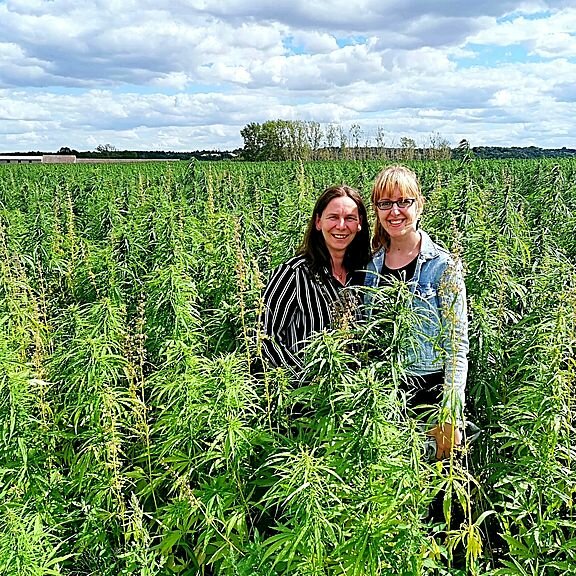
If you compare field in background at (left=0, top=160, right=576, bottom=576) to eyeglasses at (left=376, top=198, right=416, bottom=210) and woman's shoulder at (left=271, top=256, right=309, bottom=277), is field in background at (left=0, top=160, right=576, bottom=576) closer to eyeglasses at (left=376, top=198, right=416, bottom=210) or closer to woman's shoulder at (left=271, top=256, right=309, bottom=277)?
woman's shoulder at (left=271, top=256, right=309, bottom=277)

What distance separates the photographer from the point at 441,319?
3438mm

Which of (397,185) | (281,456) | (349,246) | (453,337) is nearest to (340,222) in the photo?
(349,246)

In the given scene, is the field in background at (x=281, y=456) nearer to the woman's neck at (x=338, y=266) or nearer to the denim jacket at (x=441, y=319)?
the denim jacket at (x=441, y=319)

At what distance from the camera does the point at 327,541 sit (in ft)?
8.84

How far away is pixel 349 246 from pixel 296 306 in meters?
0.58

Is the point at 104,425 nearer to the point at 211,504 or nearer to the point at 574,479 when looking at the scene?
the point at 211,504

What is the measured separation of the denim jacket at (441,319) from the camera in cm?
291

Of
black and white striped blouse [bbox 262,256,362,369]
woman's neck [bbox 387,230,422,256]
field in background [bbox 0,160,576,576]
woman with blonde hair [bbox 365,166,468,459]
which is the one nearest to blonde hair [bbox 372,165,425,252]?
woman with blonde hair [bbox 365,166,468,459]

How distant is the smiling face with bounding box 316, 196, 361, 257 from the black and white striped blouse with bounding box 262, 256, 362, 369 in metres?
0.25

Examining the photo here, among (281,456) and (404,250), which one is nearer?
(281,456)

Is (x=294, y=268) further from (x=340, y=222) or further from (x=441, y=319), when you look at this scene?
(x=441, y=319)

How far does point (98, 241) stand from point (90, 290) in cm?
244

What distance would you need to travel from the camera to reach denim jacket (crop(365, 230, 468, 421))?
291cm

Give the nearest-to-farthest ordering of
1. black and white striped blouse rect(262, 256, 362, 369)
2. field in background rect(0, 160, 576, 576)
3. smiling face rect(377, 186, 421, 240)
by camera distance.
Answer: field in background rect(0, 160, 576, 576)
smiling face rect(377, 186, 421, 240)
black and white striped blouse rect(262, 256, 362, 369)
